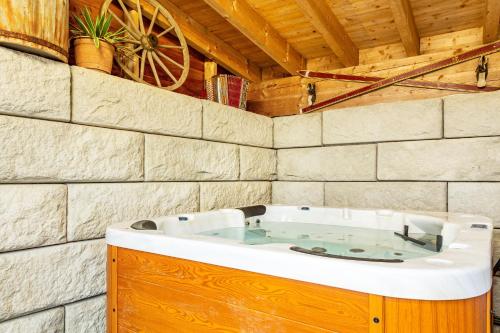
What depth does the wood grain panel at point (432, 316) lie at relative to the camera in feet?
2.43

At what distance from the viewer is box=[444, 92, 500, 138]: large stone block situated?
82.2 inches

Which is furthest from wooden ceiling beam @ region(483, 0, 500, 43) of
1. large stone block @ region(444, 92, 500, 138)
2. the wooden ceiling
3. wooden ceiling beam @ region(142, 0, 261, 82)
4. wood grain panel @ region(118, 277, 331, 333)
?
wood grain panel @ region(118, 277, 331, 333)

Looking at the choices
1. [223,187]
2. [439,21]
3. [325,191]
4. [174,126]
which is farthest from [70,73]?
[439,21]

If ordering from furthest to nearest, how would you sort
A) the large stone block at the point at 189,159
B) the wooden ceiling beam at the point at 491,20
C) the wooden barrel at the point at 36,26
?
the wooden ceiling beam at the point at 491,20 < the large stone block at the point at 189,159 < the wooden barrel at the point at 36,26

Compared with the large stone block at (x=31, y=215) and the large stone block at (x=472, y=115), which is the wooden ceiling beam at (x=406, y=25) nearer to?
the large stone block at (x=472, y=115)

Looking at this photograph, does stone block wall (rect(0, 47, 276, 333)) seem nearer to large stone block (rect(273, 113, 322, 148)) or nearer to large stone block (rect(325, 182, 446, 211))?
large stone block (rect(273, 113, 322, 148))

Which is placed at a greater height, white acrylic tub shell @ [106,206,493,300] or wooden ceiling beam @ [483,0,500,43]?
wooden ceiling beam @ [483,0,500,43]

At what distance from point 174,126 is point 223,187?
0.59 metres

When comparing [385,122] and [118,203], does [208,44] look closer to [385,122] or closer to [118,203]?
[385,122]

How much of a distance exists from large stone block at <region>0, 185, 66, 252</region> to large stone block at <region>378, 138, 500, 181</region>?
2.03 meters

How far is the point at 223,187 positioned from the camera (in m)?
2.41

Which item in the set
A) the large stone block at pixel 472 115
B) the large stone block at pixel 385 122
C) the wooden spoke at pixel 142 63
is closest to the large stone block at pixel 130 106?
the wooden spoke at pixel 142 63

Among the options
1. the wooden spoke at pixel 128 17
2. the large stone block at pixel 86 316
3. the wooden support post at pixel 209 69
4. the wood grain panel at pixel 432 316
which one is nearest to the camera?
the wood grain panel at pixel 432 316

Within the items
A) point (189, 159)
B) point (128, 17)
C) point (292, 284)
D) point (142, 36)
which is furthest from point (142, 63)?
point (292, 284)
